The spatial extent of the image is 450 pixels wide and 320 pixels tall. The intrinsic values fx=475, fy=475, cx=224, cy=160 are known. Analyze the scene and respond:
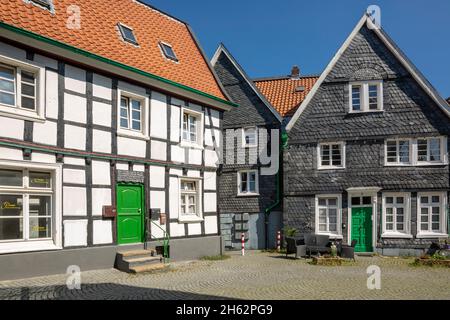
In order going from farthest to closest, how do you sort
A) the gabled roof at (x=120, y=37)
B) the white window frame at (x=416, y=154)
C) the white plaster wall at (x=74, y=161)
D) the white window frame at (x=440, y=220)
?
1. the white window frame at (x=416, y=154)
2. the white window frame at (x=440, y=220)
3. the white plaster wall at (x=74, y=161)
4. the gabled roof at (x=120, y=37)

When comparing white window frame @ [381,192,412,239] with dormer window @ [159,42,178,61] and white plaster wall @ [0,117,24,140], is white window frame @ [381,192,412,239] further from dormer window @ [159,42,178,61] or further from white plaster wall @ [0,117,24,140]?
white plaster wall @ [0,117,24,140]

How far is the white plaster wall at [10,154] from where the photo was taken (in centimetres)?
1100

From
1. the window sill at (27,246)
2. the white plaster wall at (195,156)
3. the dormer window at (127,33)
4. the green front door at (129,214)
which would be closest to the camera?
the window sill at (27,246)

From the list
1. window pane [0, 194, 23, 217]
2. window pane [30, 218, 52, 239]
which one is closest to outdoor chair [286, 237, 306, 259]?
window pane [30, 218, 52, 239]

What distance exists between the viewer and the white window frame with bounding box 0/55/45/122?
1120cm

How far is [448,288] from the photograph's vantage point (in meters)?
11.4

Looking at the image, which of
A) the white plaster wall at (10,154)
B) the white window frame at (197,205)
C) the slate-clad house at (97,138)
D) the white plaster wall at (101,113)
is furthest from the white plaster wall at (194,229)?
the white plaster wall at (10,154)

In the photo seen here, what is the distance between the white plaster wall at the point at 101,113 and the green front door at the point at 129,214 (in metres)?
1.98

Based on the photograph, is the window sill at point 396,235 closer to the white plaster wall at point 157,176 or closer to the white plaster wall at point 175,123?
the white plaster wall at point 175,123

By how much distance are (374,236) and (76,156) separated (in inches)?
518

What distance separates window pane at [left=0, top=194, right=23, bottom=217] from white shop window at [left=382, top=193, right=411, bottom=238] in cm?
1463

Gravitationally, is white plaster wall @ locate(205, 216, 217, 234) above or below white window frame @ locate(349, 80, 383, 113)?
below

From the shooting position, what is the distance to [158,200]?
51.8ft

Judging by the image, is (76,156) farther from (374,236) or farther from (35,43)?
(374,236)
